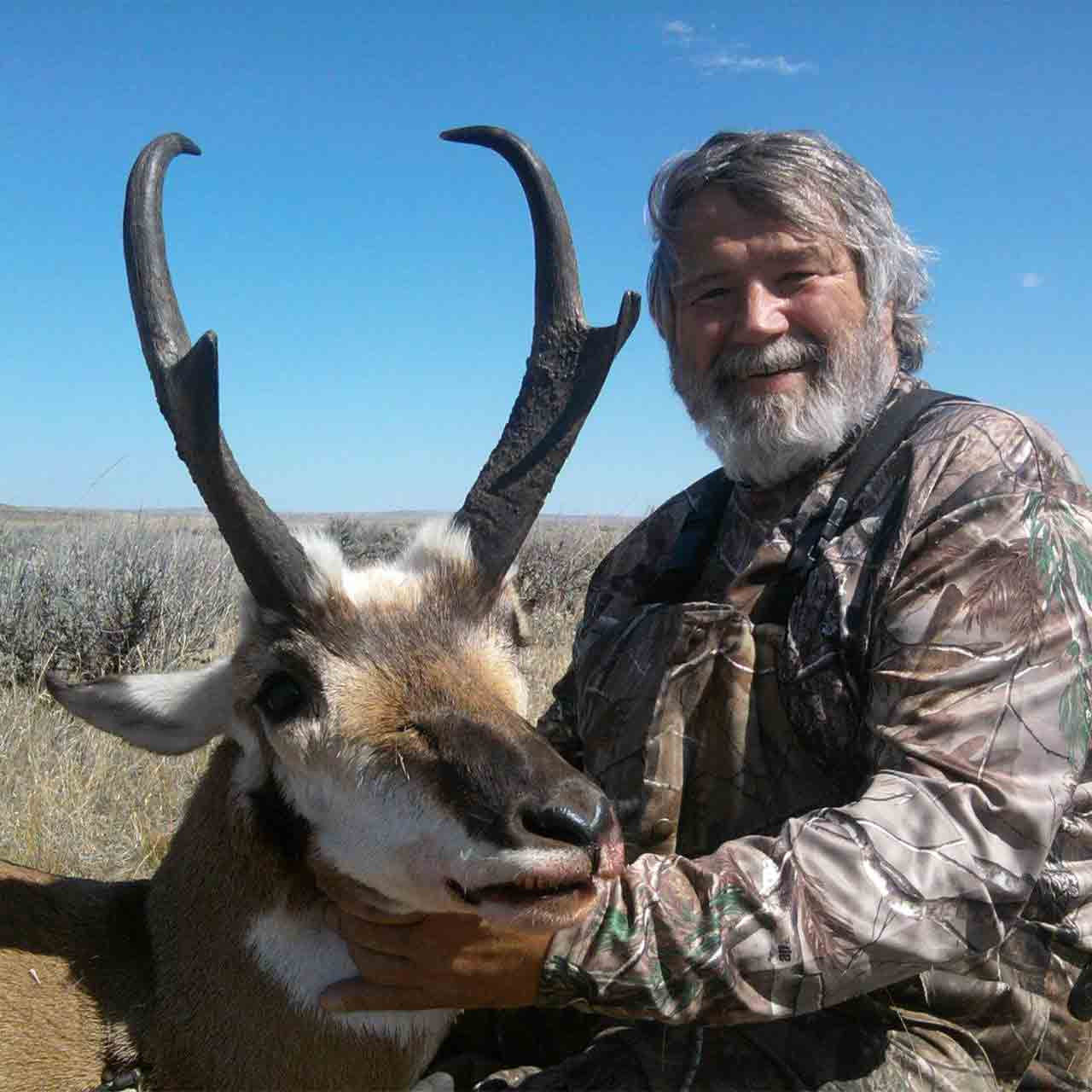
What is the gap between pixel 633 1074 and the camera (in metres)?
3.68

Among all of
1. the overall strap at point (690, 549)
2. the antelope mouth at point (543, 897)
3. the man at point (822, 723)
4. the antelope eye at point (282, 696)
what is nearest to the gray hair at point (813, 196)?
the man at point (822, 723)

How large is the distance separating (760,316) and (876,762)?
1974 mm

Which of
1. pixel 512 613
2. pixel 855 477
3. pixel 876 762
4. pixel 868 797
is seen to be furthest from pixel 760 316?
pixel 868 797

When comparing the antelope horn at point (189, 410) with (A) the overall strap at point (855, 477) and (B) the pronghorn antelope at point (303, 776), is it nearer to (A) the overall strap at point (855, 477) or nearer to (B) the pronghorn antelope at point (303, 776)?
(B) the pronghorn antelope at point (303, 776)

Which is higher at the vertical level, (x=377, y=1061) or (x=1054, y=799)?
(x=1054, y=799)

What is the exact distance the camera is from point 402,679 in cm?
331

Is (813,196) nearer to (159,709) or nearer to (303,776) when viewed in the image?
(303,776)

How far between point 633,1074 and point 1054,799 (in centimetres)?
168

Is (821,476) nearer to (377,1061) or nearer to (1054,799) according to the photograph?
(1054,799)

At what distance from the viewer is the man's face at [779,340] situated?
A: 4.39 m

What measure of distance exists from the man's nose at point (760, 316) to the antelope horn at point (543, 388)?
32.5 inches

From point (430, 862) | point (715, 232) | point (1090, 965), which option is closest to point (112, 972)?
point (430, 862)

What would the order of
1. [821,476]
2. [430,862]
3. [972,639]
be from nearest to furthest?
[430,862] → [972,639] → [821,476]

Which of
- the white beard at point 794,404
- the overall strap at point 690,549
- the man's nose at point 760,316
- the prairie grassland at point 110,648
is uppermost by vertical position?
the man's nose at point 760,316
